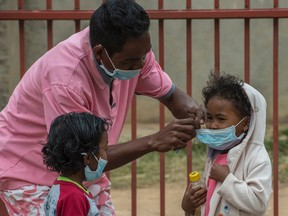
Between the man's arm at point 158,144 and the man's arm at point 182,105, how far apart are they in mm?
248

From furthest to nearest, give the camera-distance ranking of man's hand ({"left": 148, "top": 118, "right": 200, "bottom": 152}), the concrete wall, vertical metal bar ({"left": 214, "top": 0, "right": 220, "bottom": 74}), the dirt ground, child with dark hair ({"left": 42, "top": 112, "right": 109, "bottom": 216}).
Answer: the concrete wall < the dirt ground < vertical metal bar ({"left": 214, "top": 0, "right": 220, "bottom": 74}) < man's hand ({"left": 148, "top": 118, "right": 200, "bottom": 152}) < child with dark hair ({"left": 42, "top": 112, "right": 109, "bottom": 216})

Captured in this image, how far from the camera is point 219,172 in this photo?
462 centimetres

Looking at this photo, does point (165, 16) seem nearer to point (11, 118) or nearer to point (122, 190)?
point (11, 118)

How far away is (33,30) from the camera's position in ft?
35.4

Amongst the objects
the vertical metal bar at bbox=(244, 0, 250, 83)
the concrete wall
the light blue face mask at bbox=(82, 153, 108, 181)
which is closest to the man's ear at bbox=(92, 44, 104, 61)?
the light blue face mask at bbox=(82, 153, 108, 181)

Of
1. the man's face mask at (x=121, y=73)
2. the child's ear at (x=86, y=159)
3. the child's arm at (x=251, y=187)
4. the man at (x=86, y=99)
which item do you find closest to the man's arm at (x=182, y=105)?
the man at (x=86, y=99)

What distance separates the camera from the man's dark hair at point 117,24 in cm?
424

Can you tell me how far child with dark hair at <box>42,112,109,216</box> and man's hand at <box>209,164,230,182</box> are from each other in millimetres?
797

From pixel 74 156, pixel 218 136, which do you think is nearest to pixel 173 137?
pixel 218 136

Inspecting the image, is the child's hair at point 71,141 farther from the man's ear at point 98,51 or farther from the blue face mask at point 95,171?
the man's ear at point 98,51

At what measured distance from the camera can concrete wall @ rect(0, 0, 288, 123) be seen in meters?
10.5

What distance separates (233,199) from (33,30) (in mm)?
6577

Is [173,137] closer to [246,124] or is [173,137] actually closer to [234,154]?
[234,154]

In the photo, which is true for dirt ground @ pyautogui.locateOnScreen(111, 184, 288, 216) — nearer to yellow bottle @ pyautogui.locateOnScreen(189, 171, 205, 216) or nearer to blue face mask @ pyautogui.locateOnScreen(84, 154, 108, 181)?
yellow bottle @ pyautogui.locateOnScreen(189, 171, 205, 216)
